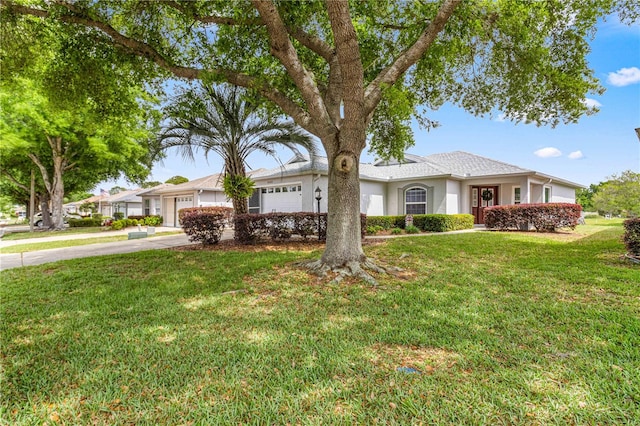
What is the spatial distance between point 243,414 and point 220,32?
8274 millimetres

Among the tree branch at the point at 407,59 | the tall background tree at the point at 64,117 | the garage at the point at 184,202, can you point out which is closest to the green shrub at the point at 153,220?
the garage at the point at 184,202

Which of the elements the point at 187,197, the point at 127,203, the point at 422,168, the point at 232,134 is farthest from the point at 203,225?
the point at 127,203

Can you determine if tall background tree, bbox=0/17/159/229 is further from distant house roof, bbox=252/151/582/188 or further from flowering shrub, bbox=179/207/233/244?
distant house roof, bbox=252/151/582/188

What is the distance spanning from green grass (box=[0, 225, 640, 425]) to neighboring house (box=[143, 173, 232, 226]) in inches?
617

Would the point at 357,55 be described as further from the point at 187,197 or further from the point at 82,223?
the point at 82,223

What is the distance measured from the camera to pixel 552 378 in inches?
97.4

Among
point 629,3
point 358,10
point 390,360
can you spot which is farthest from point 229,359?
point 629,3

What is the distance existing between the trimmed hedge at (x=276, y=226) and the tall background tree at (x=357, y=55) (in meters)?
3.34

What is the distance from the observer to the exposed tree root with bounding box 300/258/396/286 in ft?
18.3

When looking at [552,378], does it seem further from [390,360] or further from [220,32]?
Answer: [220,32]

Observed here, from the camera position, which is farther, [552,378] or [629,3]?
[629,3]

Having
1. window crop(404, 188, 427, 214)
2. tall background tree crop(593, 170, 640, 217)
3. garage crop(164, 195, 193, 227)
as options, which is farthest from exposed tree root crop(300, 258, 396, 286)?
tall background tree crop(593, 170, 640, 217)

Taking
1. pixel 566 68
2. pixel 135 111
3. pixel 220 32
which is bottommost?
pixel 135 111

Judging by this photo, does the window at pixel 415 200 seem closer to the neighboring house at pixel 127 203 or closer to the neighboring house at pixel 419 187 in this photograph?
the neighboring house at pixel 419 187
